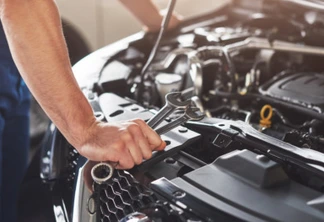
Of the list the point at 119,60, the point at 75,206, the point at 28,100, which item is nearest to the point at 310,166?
the point at 75,206

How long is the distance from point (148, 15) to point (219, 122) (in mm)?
877

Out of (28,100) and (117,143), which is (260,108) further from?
(28,100)

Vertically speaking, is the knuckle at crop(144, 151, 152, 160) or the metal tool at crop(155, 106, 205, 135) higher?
the metal tool at crop(155, 106, 205, 135)

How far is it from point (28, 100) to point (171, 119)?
623 millimetres

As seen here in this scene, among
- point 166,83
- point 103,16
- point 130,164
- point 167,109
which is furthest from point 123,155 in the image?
point 103,16

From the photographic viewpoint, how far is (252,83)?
150 centimetres

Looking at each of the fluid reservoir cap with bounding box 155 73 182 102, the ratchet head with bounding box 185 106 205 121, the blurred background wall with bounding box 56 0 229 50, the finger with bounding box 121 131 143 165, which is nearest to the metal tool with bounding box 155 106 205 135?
the ratchet head with bounding box 185 106 205 121

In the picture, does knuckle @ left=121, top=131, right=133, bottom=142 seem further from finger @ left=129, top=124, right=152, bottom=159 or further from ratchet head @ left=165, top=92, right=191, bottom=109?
ratchet head @ left=165, top=92, right=191, bottom=109

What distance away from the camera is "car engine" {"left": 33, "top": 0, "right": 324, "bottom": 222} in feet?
2.89

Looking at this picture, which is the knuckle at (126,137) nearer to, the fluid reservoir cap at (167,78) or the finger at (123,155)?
the finger at (123,155)

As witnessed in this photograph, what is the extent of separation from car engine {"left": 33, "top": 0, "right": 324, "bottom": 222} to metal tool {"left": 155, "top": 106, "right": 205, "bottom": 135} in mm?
18

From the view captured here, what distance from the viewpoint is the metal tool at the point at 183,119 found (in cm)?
110

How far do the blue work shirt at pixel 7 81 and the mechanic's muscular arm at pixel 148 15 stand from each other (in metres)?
0.57

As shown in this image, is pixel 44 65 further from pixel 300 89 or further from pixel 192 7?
pixel 192 7
